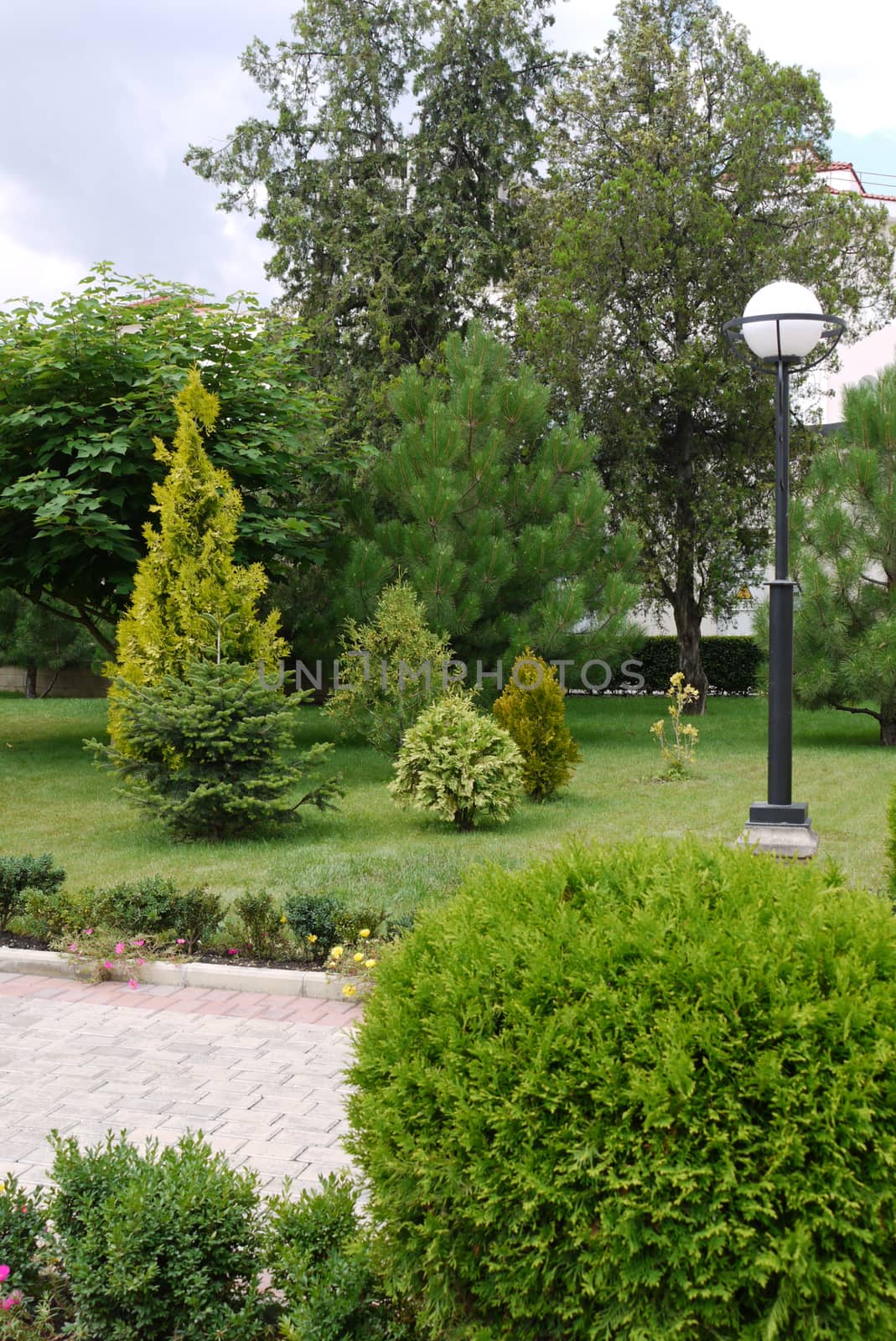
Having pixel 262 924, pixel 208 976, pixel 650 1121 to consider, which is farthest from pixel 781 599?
pixel 650 1121

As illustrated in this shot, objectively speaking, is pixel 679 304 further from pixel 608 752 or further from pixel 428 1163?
pixel 428 1163

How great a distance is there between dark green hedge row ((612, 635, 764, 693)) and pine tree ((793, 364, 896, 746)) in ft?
27.3

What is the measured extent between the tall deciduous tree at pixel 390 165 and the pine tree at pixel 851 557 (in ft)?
26.4

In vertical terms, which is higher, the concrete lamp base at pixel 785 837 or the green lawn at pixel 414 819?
the concrete lamp base at pixel 785 837

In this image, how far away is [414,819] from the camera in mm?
11375

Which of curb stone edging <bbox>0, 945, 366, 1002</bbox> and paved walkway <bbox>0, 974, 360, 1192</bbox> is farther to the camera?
curb stone edging <bbox>0, 945, 366, 1002</bbox>

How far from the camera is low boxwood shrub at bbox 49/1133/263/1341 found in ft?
8.94

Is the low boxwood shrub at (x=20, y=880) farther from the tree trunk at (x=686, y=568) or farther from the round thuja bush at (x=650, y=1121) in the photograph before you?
the tree trunk at (x=686, y=568)

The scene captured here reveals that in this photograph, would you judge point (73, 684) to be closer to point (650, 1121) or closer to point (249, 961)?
point (249, 961)

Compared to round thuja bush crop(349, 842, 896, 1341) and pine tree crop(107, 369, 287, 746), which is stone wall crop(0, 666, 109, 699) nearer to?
pine tree crop(107, 369, 287, 746)

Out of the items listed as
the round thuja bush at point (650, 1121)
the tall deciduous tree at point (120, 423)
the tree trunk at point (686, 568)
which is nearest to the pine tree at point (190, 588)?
the tall deciduous tree at point (120, 423)

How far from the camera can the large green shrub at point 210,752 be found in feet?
32.3

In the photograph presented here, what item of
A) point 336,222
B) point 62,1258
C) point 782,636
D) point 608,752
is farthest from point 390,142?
point 62,1258

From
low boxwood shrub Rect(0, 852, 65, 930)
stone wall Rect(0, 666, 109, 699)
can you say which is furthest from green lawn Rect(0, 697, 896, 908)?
stone wall Rect(0, 666, 109, 699)
